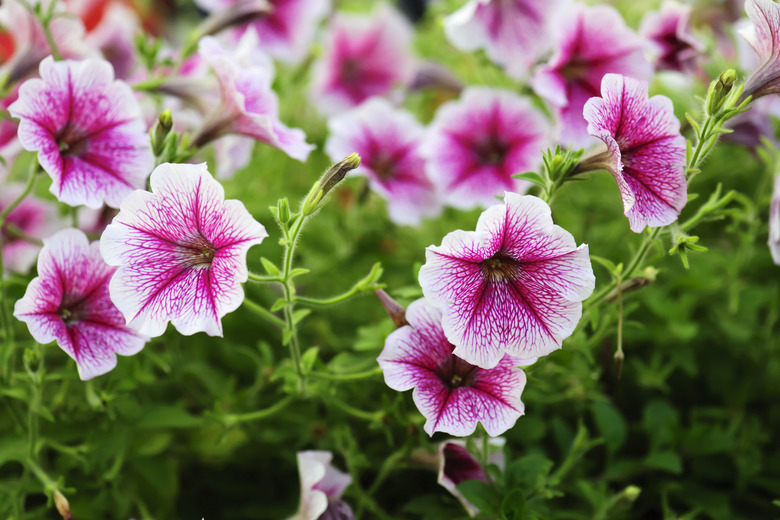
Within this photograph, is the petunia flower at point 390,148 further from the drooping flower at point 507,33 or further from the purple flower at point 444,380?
the purple flower at point 444,380

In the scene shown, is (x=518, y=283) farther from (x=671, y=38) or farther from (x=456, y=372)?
(x=671, y=38)

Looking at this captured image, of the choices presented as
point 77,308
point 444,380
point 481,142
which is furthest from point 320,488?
point 481,142

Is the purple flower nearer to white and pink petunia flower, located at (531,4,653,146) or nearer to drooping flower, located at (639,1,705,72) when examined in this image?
white and pink petunia flower, located at (531,4,653,146)

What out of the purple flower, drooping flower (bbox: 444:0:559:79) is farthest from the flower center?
drooping flower (bbox: 444:0:559:79)

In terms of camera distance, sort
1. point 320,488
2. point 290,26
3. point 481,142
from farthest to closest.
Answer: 1. point 290,26
2. point 481,142
3. point 320,488

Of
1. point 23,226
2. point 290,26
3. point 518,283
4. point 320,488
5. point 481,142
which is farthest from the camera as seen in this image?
point 290,26

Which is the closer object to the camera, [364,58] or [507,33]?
[507,33]
